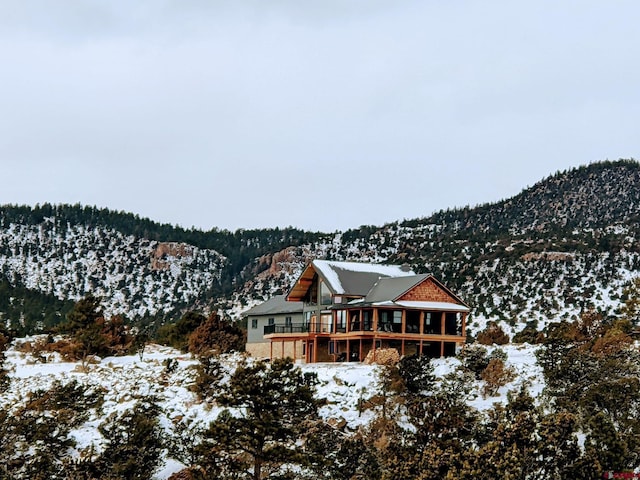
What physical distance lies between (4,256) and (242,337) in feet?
265

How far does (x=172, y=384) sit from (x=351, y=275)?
1196 centimetres

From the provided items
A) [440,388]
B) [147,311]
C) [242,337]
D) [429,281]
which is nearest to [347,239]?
[147,311]

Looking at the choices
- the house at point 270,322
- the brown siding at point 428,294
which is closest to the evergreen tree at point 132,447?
the brown siding at point 428,294

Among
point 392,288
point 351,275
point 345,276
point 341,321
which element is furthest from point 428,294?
point 345,276

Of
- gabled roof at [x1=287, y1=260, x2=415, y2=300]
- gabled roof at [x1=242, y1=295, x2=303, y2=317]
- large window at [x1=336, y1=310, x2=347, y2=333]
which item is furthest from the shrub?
gabled roof at [x1=242, y1=295, x2=303, y2=317]

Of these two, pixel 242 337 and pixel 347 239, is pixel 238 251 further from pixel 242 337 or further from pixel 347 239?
pixel 242 337

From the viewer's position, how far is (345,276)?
45.6 metres

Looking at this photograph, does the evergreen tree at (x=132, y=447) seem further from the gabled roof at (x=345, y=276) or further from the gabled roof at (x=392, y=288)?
the gabled roof at (x=345, y=276)

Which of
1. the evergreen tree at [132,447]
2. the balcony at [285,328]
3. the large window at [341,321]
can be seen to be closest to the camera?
the evergreen tree at [132,447]

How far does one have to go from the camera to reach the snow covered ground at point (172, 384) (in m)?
33.5

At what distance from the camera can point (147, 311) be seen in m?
110

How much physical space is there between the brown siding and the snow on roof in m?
3.03

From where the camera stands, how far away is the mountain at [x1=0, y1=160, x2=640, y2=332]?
72.1 meters

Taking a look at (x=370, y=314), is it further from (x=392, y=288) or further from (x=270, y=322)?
(x=270, y=322)
